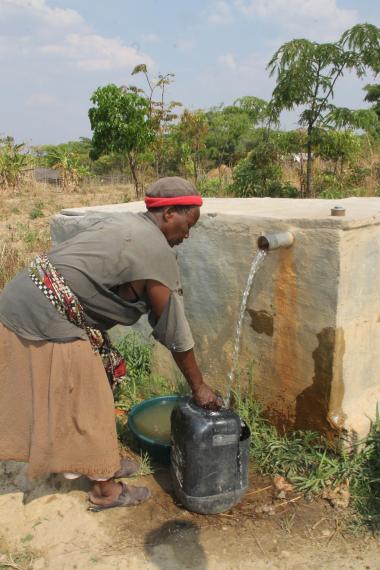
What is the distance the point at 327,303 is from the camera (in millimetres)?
2414

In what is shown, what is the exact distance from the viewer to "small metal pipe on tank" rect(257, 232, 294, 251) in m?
2.42

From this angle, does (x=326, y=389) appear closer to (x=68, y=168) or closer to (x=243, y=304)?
(x=243, y=304)

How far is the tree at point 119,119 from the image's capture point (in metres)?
11.1

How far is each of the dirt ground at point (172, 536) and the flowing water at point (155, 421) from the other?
0.40 metres

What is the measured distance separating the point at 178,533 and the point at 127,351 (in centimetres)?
150

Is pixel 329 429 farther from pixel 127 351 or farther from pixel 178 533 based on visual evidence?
pixel 127 351

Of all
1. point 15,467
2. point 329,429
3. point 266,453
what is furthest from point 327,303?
point 15,467

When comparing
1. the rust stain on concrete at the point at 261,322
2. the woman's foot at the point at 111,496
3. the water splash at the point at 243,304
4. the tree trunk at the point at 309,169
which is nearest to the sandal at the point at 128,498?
the woman's foot at the point at 111,496

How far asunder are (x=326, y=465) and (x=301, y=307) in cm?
81

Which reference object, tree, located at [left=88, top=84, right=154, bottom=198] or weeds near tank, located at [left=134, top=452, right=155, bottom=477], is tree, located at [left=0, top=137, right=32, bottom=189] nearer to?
tree, located at [left=88, top=84, right=154, bottom=198]

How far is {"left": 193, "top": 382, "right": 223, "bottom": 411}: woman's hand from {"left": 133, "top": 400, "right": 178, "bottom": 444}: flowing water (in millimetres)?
767

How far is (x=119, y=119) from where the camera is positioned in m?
11.2

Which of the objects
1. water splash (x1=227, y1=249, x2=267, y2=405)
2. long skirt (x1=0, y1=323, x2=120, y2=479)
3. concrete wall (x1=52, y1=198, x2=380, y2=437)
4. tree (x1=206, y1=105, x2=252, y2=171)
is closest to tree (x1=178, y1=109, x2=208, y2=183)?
tree (x1=206, y1=105, x2=252, y2=171)

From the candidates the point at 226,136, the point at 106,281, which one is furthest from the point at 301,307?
the point at 226,136
